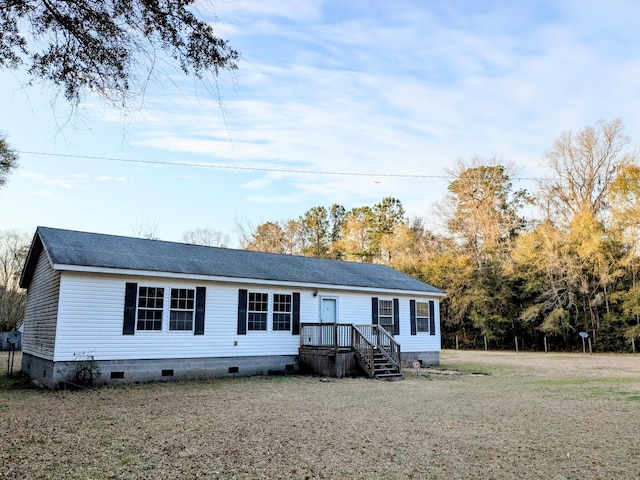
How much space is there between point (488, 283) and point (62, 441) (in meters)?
27.5

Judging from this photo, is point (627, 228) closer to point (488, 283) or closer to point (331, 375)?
point (488, 283)

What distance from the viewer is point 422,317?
58.2ft

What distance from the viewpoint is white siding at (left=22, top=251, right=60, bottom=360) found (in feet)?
37.3

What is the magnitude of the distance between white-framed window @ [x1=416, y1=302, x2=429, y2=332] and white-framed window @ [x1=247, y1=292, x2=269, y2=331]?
636 cm

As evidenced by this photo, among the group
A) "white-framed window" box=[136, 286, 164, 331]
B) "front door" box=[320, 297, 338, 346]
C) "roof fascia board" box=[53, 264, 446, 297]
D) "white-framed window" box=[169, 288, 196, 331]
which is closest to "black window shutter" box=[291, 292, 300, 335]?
"roof fascia board" box=[53, 264, 446, 297]

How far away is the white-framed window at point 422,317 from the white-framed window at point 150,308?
9543 millimetres

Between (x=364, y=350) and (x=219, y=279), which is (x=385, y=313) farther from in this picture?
(x=219, y=279)

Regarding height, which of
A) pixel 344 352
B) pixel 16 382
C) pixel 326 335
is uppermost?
pixel 326 335

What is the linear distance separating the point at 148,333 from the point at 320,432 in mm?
7048

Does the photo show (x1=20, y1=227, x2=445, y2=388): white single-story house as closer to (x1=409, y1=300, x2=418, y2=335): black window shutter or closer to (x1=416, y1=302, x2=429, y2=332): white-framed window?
(x1=409, y1=300, x2=418, y2=335): black window shutter

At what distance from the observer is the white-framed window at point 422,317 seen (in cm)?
1758

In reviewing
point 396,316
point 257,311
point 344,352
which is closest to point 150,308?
point 257,311

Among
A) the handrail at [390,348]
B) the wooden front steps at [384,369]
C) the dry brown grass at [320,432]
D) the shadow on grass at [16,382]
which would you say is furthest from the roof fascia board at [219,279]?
the shadow on grass at [16,382]

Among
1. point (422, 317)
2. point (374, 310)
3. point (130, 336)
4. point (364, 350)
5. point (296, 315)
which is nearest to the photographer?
point (130, 336)
